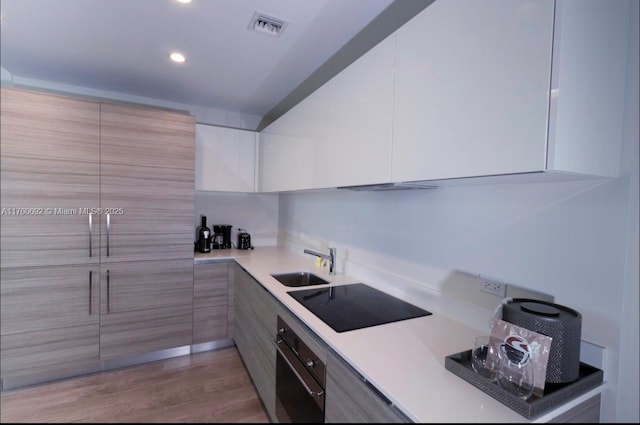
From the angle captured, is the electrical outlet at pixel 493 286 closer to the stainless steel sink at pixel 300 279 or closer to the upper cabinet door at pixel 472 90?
Result: the upper cabinet door at pixel 472 90

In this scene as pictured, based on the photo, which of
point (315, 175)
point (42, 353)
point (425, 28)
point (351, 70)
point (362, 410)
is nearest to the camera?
point (362, 410)

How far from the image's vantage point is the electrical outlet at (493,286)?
105 cm

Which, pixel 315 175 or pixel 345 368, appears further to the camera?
pixel 315 175

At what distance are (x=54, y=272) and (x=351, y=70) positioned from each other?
7.16ft

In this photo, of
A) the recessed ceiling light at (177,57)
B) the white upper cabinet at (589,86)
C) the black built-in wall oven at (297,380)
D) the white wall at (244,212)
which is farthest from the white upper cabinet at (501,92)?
the white wall at (244,212)

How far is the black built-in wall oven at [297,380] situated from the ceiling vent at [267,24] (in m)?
1.46

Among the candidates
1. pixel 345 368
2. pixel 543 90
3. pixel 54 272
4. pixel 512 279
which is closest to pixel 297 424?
pixel 345 368

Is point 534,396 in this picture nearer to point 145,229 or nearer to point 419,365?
point 419,365

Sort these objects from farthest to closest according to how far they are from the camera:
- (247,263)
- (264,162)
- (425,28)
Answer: (264,162) → (247,263) → (425,28)

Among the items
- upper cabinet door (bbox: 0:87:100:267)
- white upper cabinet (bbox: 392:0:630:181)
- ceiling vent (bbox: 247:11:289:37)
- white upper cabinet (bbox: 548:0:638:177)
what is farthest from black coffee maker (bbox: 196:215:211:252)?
white upper cabinet (bbox: 548:0:638:177)

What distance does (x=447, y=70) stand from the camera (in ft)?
2.94

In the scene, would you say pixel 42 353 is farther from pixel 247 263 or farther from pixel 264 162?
pixel 264 162

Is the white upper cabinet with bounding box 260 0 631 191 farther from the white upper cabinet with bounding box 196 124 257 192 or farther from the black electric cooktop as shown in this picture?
the white upper cabinet with bounding box 196 124 257 192

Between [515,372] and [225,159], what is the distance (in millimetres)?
2457
